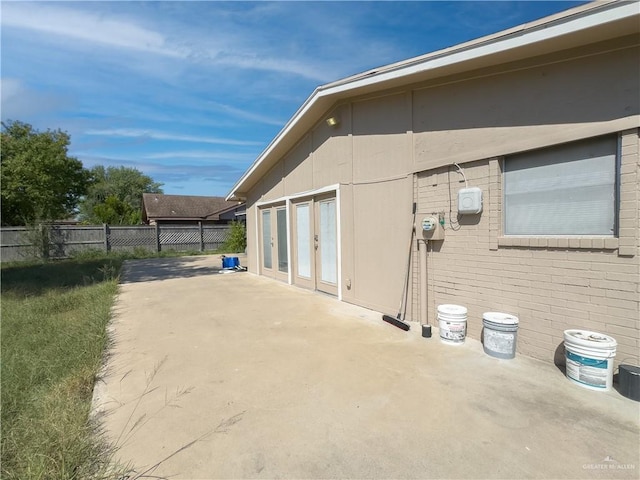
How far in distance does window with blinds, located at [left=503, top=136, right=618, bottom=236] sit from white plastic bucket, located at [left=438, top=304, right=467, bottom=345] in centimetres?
114

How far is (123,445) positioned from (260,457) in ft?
3.32

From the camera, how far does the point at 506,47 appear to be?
12.0 feet

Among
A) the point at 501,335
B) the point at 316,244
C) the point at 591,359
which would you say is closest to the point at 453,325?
the point at 501,335

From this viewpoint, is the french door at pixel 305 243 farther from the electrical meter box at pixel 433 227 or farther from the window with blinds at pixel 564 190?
the window with blinds at pixel 564 190

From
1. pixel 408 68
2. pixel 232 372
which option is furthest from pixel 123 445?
pixel 408 68

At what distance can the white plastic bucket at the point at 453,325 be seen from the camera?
4.25 meters

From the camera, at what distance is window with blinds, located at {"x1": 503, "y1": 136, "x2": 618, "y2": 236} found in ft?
10.8

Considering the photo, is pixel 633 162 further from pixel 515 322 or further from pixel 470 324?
pixel 470 324

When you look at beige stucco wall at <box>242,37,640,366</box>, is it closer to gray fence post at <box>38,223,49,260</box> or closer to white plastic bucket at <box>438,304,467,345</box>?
white plastic bucket at <box>438,304,467,345</box>

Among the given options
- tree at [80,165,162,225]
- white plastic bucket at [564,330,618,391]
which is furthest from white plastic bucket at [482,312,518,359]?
tree at [80,165,162,225]

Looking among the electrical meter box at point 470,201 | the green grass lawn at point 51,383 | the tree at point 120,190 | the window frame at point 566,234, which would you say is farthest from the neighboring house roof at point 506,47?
the tree at point 120,190

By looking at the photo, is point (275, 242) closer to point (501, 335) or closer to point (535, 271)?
point (501, 335)

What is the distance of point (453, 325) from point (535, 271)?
1114mm

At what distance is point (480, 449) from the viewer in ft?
7.58
